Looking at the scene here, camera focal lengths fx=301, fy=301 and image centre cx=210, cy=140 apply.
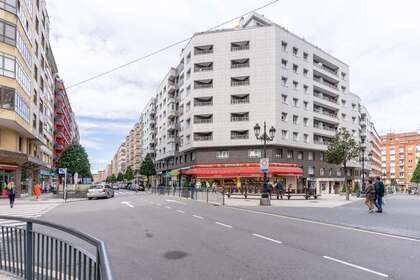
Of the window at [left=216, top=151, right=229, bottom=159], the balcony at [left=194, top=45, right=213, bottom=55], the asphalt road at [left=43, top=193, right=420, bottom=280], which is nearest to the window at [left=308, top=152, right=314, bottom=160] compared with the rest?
the window at [left=216, top=151, right=229, bottom=159]

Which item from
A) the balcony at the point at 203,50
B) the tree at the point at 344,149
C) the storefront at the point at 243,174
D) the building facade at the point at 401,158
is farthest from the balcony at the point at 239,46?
the building facade at the point at 401,158

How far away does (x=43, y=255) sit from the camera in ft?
15.1

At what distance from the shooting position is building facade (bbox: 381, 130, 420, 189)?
119m

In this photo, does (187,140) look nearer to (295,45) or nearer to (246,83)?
(246,83)

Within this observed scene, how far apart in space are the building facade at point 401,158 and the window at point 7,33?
127344 millimetres

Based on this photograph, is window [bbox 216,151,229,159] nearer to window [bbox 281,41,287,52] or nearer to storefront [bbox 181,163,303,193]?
storefront [bbox 181,163,303,193]

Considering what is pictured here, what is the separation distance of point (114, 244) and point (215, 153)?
35.1 m

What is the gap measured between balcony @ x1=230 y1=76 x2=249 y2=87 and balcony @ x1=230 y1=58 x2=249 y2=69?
1.72 m

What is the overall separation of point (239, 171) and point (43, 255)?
117ft

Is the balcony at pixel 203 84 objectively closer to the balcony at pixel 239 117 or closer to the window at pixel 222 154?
the balcony at pixel 239 117

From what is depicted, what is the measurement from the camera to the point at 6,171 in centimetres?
3095

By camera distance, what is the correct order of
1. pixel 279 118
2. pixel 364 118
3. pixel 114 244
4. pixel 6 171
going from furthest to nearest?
pixel 364 118 → pixel 279 118 → pixel 6 171 → pixel 114 244

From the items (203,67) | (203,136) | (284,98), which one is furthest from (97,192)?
(284,98)

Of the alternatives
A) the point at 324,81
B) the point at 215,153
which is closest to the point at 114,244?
the point at 215,153
